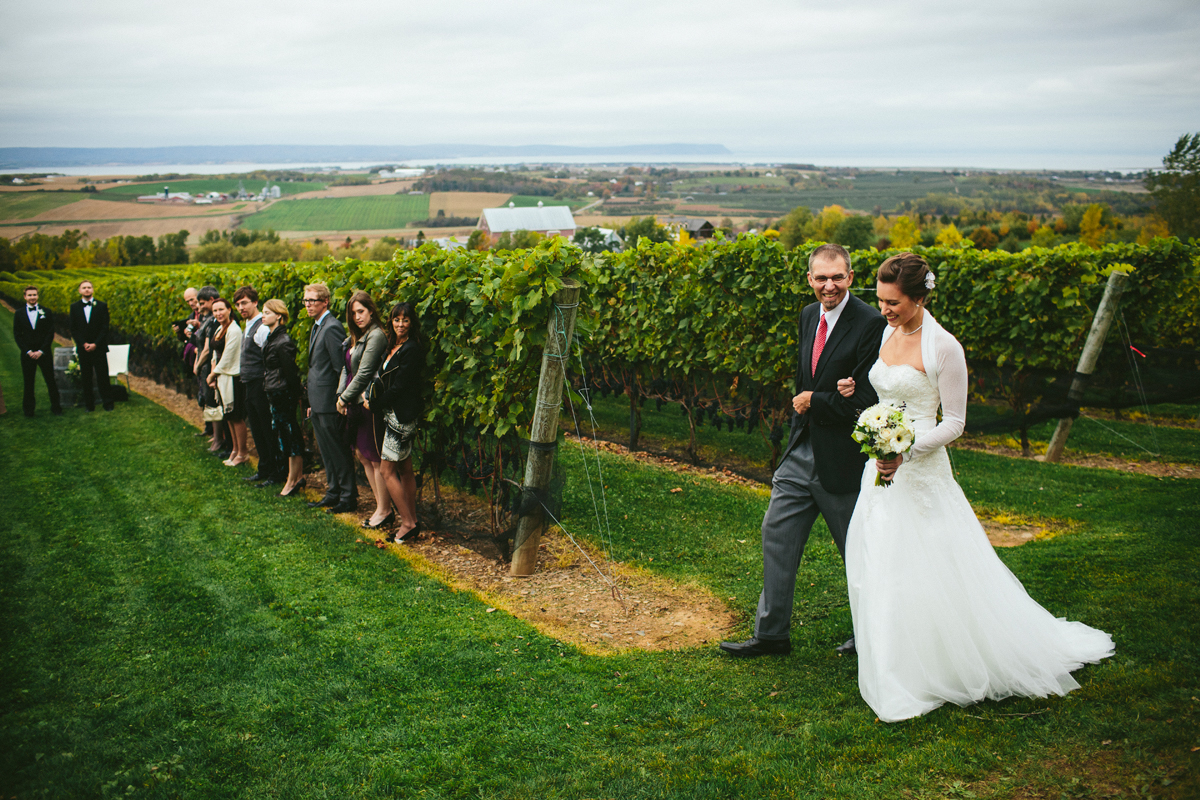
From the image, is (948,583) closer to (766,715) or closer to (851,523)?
(851,523)

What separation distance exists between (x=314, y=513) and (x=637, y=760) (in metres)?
5.62

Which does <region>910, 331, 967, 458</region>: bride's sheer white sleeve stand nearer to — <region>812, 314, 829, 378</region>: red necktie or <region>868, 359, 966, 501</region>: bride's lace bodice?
<region>868, 359, 966, 501</region>: bride's lace bodice

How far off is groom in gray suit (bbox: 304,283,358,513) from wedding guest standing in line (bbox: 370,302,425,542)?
2.99ft

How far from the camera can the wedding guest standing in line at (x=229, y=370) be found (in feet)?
30.5

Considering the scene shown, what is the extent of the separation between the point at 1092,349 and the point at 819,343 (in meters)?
7.80

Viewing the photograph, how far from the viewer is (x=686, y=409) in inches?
422

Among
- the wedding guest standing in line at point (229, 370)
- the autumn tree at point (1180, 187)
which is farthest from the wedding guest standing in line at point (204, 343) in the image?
the autumn tree at point (1180, 187)

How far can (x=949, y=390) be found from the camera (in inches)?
148

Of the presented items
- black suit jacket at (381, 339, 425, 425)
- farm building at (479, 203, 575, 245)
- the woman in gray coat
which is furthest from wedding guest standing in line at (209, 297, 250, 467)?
farm building at (479, 203, 575, 245)

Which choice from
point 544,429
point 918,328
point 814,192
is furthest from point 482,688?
point 814,192

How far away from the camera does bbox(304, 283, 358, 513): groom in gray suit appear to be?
24.8ft

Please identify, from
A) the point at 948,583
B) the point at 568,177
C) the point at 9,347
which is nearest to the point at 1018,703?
the point at 948,583

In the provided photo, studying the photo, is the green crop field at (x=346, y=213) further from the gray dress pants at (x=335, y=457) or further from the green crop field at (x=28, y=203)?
the gray dress pants at (x=335, y=457)

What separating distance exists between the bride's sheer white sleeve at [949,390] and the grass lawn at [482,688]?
1.37m
